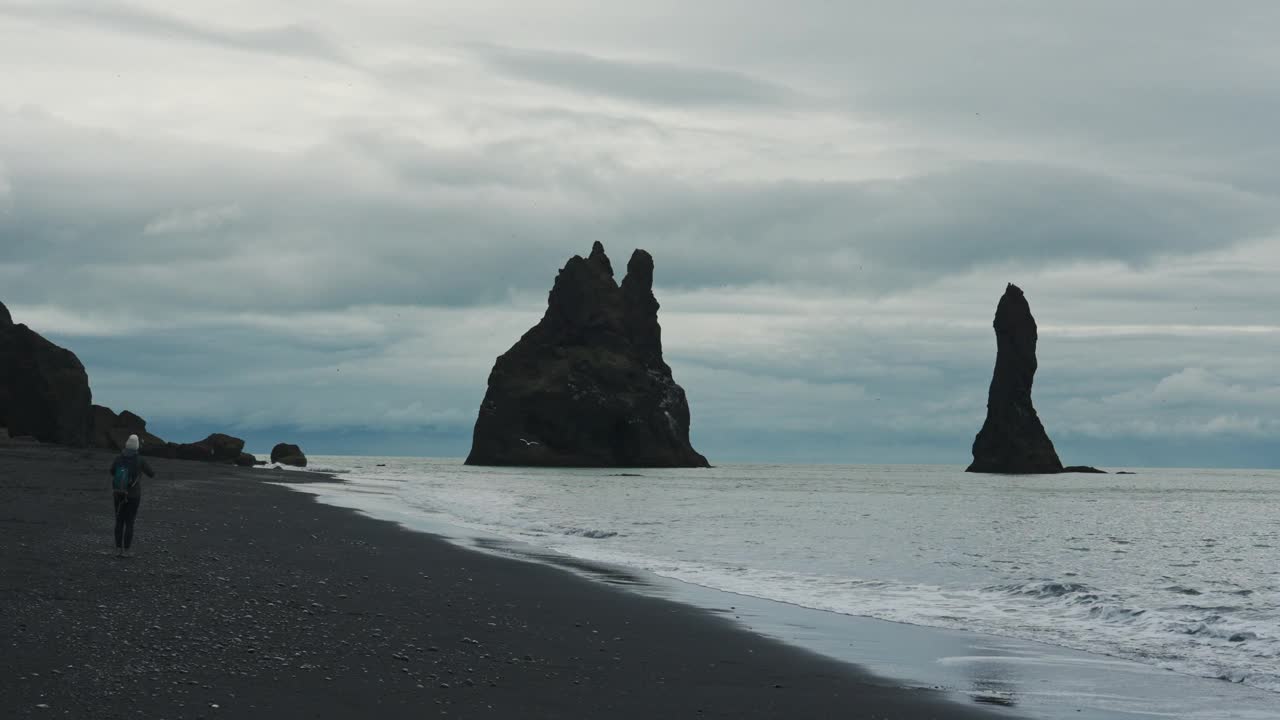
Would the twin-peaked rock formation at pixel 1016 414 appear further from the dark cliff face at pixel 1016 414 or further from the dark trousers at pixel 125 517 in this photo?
the dark trousers at pixel 125 517

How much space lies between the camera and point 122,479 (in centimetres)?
1803

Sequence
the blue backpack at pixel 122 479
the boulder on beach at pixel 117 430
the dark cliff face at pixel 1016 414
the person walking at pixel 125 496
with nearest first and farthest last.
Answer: the person walking at pixel 125 496
the blue backpack at pixel 122 479
the boulder on beach at pixel 117 430
the dark cliff face at pixel 1016 414

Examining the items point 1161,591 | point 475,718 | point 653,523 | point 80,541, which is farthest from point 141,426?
point 475,718

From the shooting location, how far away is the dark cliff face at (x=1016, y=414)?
196500 millimetres

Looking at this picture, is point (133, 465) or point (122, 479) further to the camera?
point (133, 465)

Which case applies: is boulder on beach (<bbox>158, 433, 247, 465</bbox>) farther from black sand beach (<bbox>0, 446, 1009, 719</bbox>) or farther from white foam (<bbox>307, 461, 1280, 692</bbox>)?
black sand beach (<bbox>0, 446, 1009, 719</bbox>)

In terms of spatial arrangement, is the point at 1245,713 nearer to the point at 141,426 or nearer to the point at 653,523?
the point at 653,523

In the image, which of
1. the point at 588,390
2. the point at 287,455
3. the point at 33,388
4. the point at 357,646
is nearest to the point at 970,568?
the point at 357,646

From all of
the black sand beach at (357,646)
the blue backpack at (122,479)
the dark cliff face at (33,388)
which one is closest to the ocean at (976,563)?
the black sand beach at (357,646)

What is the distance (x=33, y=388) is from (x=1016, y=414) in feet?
543

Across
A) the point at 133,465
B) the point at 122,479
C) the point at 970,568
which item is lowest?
the point at 970,568

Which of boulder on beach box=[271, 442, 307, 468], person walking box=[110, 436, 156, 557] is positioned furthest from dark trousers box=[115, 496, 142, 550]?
boulder on beach box=[271, 442, 307, 468]

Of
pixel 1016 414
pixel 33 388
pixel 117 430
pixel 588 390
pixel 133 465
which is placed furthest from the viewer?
pixel 1016 414

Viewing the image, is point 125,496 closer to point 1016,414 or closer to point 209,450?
point 209,450
